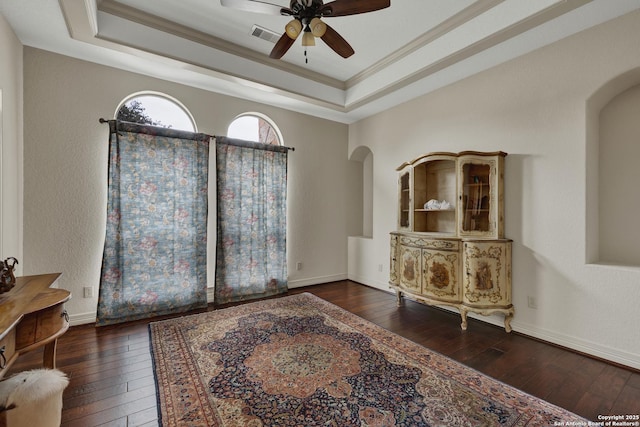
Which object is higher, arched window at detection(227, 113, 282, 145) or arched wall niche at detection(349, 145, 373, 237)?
arched window at detection(227, 113, 282, 145)

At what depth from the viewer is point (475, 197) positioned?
330cm

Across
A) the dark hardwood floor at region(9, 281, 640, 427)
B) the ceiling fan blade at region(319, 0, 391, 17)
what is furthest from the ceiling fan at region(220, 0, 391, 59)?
the dark hardwood floor at region(9, 281, 640, 427)

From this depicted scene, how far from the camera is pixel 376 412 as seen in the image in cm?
176

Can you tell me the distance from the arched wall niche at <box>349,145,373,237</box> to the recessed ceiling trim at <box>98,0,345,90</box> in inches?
65.8

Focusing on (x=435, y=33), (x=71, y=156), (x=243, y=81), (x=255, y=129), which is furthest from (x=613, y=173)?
(x=71, y=156)

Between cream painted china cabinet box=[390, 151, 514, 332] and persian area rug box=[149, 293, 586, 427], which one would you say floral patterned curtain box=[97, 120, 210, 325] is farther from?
cream painted china cabinet box=[390, 151, 514, 332]

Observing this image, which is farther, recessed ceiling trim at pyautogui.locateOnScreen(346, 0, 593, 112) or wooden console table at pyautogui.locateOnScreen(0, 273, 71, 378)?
recessed ceiling trim at pyautogui.locateOnScreen(346, 0, 593, 112)

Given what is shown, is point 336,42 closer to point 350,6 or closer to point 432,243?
point 350,6

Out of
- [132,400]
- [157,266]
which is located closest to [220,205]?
[157,266]

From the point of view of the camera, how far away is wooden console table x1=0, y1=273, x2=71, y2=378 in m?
1.43

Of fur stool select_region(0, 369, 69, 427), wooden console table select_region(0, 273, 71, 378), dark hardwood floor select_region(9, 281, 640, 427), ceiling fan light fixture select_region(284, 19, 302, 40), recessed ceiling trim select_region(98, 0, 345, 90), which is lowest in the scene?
dark hardwood floor select_region(9, 281, 640, 427)

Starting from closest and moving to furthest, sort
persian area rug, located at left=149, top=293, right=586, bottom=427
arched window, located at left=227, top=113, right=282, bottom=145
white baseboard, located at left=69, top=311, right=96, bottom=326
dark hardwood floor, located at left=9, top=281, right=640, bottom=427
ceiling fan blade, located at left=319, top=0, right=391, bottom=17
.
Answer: persian area rug, located at left=149, top=293, right=586, bottom=427
dark hardwood floor, located at left=9, top=281, right=640, bottom=427
ceiling fan blade, located at left=319, top=0, right=391, bottom=17
white baseboard, located at left=69, top=311, right=96, bottom=326
arched window, located at left=227, top=113, right=282, bottom=145

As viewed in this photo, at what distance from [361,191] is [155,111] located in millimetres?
3560

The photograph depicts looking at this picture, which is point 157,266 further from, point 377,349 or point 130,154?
point 377,349
